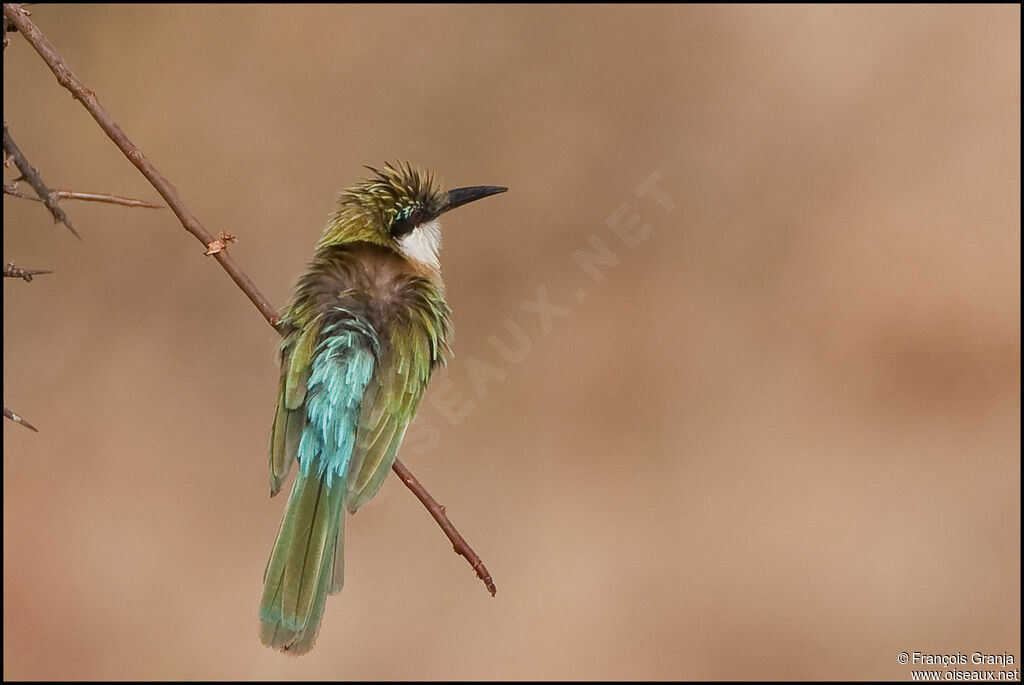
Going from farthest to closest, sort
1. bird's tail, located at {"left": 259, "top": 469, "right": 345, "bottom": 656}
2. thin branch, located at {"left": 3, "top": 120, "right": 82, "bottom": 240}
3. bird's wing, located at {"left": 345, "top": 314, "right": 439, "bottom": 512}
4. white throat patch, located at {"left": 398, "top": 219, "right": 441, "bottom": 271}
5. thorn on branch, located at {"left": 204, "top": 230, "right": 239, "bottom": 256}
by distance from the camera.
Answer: white throat patch, located at {"left": 398, "top": 219, "right": 441, "bottom": 271} → bird's wing, located at {"left": 345, "top": 314, "right": 439, "bottom": 512} → bird's tail, located at {"left": 259, "top": 469, "right": 345, "bottom": 656} → thorn on branch, located at {"left": 204, "top": 230, "right": 239, "bottom": 256} → thin branch, located at {"left": 3, "top": 120, "right": 82, "bottom": 240}

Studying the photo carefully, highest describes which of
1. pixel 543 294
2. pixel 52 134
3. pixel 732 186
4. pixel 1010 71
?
pixel 52 134

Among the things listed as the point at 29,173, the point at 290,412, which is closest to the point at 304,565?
the point at 290,412

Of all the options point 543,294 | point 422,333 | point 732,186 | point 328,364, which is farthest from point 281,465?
point 732,186

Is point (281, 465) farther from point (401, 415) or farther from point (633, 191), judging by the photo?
point (633, 191)

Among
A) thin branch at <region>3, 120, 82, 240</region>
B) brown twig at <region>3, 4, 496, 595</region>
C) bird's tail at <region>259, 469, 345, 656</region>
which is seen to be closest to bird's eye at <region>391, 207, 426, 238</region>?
bird's tail at <region>259, 469, 345, 656</region>

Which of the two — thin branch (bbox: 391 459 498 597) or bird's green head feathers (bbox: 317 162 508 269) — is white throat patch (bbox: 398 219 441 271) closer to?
bird's green head feathers (bbox: 317 162 508 269)

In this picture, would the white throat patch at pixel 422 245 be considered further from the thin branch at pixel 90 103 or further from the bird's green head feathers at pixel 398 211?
the thin branch at pixel 90 103
